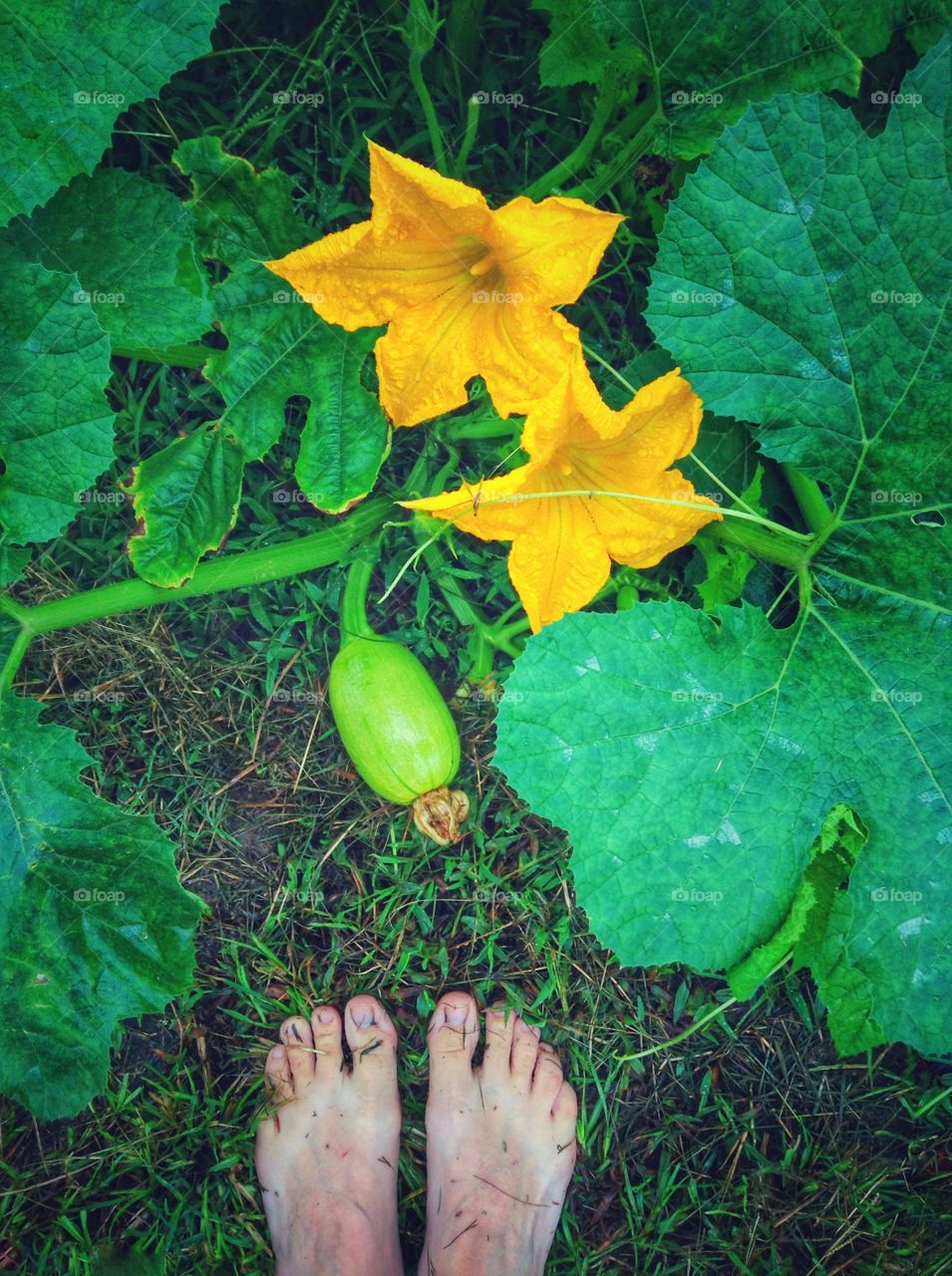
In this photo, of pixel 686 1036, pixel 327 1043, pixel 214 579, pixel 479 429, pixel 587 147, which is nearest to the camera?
pixel 587 147

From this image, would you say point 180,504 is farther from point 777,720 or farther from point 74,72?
point 777,720

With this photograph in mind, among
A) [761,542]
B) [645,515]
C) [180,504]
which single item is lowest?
[761,542]

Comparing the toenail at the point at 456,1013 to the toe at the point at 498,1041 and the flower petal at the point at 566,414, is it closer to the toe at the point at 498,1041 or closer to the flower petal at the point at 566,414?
the toe at the point at 498,1041

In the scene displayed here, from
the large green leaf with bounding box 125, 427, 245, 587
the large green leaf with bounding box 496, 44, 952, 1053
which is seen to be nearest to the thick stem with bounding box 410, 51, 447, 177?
the large green leaf with bounding box 496, 44, 952, 1053

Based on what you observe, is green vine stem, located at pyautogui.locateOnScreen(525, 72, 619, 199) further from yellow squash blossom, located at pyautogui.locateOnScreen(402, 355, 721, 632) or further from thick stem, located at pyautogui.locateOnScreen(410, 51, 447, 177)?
yellow squash blossom, located at pyautogui.locateOnScreen(402, 355, 721, 632)

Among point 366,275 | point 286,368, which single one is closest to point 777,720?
point 366,275

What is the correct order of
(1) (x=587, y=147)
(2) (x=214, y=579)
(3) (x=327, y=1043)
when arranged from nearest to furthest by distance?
(1) (x=587, y=147)
(2) (x=214, y=579)
(3) (x=327, y=1043)

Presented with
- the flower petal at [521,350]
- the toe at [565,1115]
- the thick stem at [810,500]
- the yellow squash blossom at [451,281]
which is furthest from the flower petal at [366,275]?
the toe at [565,1115]
